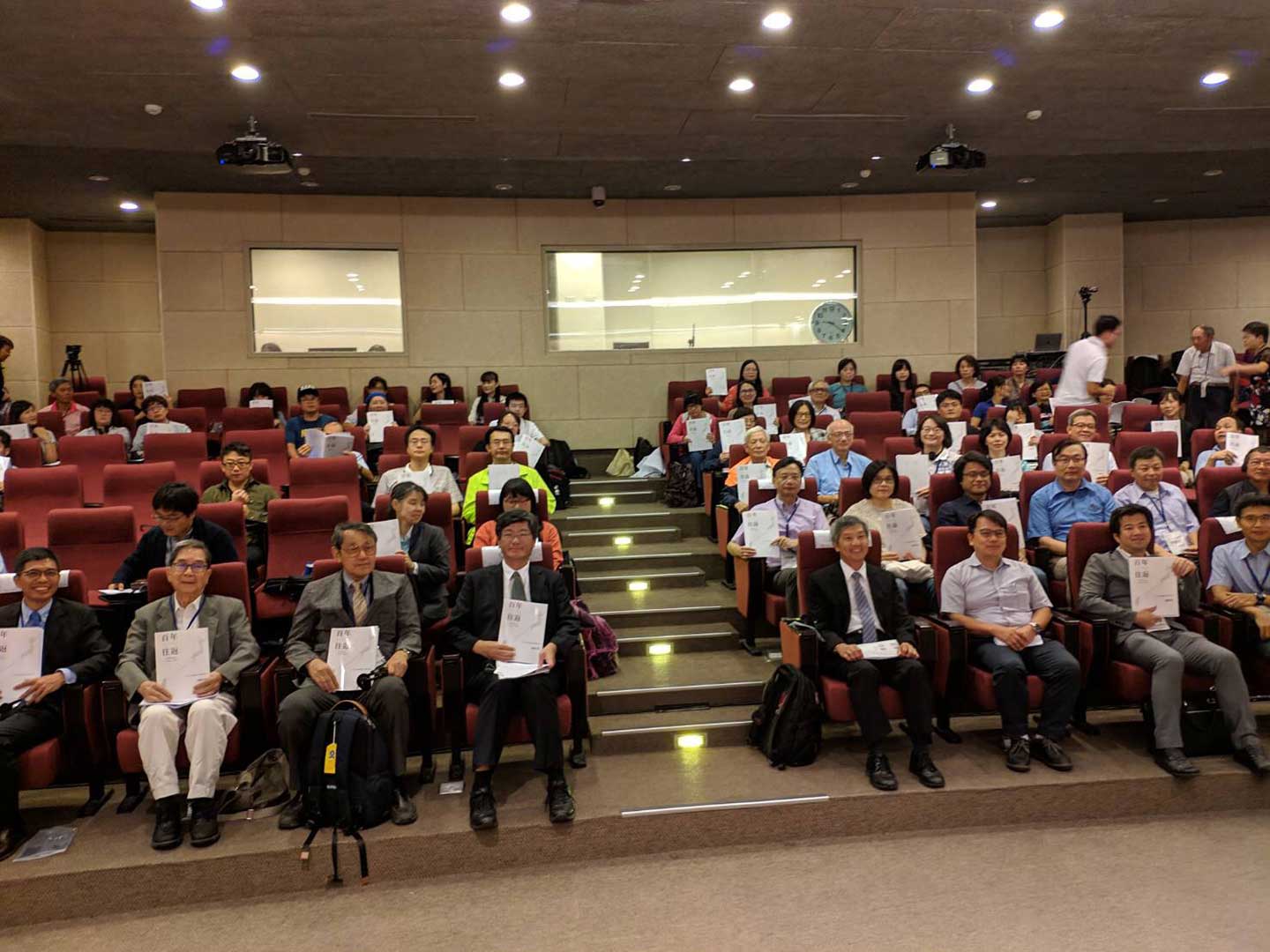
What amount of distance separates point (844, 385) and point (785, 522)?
14.3 ft

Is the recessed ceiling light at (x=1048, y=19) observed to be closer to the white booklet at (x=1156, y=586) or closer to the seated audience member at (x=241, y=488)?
the white booklet at (x=1156, y=586)

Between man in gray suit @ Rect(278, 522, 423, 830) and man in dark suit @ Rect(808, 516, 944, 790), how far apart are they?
1657mm

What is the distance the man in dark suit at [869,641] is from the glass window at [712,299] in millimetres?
6177

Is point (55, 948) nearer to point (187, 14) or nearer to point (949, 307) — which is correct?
point (187, 14)

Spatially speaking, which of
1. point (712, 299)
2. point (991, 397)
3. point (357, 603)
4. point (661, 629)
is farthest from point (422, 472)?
point (712, 299)

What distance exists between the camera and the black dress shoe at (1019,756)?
11.2 ft

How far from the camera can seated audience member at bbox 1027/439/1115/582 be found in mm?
4395

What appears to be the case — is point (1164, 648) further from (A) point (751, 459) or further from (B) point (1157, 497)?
(A) point (751, 459)

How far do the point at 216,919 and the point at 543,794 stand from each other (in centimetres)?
114

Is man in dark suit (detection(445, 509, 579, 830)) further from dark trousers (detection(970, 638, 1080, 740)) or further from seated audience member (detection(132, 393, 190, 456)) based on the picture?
seated audience member (detection(132, 393, 190, 456))

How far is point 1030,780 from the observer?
3.33 m

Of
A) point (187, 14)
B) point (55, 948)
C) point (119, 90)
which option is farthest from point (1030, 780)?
point (119, 90)

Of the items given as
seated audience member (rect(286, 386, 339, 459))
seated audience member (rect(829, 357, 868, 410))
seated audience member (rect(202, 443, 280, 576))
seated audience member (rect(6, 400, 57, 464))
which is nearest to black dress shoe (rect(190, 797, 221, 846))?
seated audience member (rect(202, 443, 280, 576))

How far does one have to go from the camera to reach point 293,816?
124 inches
